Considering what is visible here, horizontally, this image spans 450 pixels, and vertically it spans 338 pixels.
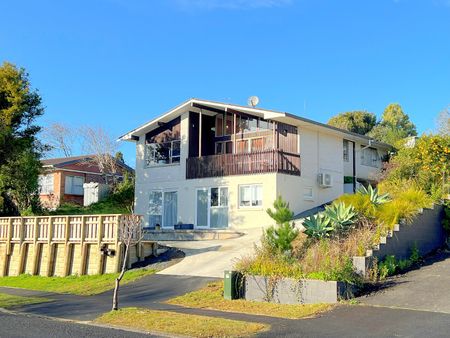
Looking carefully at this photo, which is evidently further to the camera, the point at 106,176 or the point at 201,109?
the point at 106,176

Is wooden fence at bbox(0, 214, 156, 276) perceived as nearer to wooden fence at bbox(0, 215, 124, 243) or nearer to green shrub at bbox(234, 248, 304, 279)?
wooden fence at bbox(0, 215, 124, 243)

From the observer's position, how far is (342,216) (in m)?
15.4

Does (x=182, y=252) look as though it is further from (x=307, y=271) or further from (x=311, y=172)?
(x=311, y=172)

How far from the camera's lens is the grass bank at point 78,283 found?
17344mm

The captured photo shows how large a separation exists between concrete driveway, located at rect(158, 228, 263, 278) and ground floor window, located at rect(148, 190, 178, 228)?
515 centimetres

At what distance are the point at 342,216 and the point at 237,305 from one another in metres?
4.52

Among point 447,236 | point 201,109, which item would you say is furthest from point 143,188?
point 447,236

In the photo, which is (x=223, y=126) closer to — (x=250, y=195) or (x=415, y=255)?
(x=250, y=195)

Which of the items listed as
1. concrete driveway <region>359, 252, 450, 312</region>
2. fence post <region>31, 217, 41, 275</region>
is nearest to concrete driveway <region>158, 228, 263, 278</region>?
concrete driveway <region>359, 252, 450, 312</region>

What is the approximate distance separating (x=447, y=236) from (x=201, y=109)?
15900 mm

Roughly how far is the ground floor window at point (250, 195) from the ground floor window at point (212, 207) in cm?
91

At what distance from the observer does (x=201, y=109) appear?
97.9ft

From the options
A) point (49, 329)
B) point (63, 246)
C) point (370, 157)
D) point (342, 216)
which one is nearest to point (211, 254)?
point (342, 216)

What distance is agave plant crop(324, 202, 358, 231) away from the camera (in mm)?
15320
